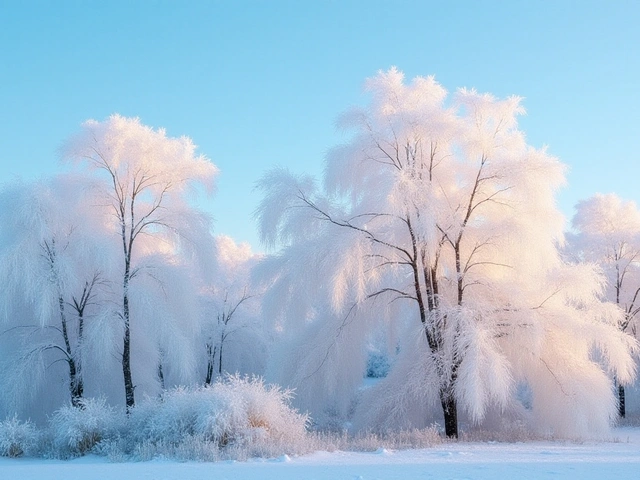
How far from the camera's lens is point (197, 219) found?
18.3 metres

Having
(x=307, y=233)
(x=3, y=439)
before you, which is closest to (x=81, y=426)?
(x=3, y=439)

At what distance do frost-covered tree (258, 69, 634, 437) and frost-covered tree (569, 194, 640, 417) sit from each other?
10158 mm

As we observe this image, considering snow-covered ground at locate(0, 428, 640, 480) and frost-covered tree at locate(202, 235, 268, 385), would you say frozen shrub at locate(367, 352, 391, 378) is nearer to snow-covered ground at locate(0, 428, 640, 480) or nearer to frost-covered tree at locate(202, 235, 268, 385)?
frost-covered tree at locate(202, 235, 268, 385)

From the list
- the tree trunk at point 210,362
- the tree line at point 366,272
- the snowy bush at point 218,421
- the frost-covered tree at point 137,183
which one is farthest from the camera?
the tree trunk at point 210,362

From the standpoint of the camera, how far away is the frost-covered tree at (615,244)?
23844 mm

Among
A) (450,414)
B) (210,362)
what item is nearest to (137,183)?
(450,414)

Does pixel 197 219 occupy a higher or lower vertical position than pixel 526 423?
higher

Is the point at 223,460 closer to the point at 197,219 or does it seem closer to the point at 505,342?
the point at 505,342

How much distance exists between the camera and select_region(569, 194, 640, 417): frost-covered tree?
23844 mm

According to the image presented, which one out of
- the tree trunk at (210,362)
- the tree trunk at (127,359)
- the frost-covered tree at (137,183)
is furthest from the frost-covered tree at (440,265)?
the tree trunk at (210,362)

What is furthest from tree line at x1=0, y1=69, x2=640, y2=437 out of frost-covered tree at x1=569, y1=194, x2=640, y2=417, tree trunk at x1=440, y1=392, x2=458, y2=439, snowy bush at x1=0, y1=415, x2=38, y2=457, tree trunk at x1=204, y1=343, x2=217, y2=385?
frost-covered tree at x1=569, y1=194, x2=640, y2=417

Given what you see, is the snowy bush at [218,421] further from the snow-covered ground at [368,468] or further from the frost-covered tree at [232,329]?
the frost-covered tree at [232,329]

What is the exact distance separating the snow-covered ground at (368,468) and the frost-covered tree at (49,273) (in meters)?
8.82

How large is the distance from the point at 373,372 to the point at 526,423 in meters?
25.1
